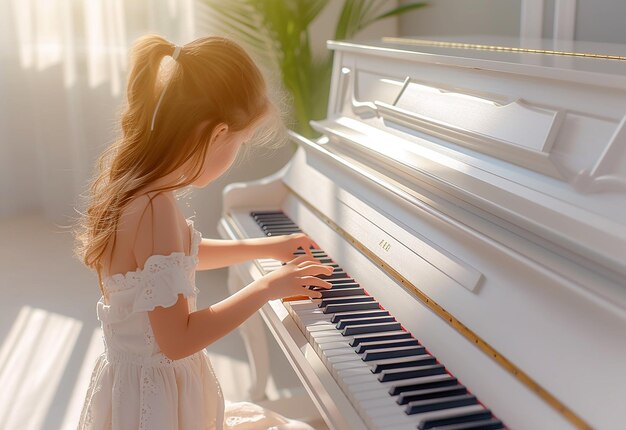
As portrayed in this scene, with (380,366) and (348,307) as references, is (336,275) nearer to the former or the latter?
(348,307)

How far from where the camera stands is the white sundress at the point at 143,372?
4.49 ft

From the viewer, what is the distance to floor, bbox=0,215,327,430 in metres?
2.72

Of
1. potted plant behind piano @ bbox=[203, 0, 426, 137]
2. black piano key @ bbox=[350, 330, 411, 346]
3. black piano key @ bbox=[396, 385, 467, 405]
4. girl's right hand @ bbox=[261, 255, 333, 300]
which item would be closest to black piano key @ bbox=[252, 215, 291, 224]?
girl's right hand @ bbox=[261, 255, 333, 300]

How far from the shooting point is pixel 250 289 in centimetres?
146

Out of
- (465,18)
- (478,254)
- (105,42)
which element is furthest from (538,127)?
(105,42)

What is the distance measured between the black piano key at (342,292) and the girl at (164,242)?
0.47 ft

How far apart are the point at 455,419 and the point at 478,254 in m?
0.32

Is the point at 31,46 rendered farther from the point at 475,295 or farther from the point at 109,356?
the point at 475,295

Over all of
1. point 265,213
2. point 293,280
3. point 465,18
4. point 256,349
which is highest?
point 465,18

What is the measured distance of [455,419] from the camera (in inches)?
45.7

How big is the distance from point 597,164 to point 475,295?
30 centimetres

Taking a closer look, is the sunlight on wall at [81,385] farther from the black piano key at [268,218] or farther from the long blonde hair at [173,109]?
the long blonde hair at [173,109]

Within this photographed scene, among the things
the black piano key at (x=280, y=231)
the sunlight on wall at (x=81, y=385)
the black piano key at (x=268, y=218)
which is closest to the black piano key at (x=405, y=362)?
the black piano key at (x=280, y=231)

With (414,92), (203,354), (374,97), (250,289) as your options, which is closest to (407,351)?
(250,289)
